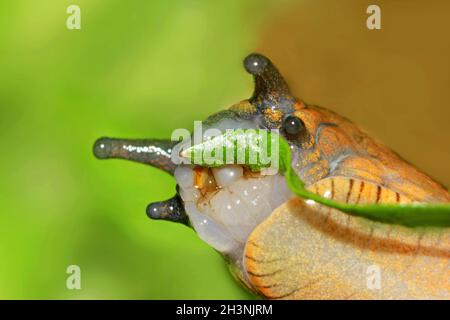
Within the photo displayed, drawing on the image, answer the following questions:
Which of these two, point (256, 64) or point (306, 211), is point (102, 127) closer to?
point (256, 64)

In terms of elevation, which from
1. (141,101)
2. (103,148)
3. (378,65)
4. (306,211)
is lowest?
(306,211)

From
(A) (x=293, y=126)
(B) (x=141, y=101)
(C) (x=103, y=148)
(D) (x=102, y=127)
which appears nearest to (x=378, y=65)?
(B) (x=141, y=101)

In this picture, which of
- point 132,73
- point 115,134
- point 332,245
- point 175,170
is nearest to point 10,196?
point 115,134

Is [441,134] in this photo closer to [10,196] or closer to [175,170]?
[175,170]

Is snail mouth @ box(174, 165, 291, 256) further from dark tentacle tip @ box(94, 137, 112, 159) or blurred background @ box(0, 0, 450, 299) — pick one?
blurred background @ box(0, 0, 450, 299)

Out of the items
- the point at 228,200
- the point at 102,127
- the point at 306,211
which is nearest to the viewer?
the point at 306,211
